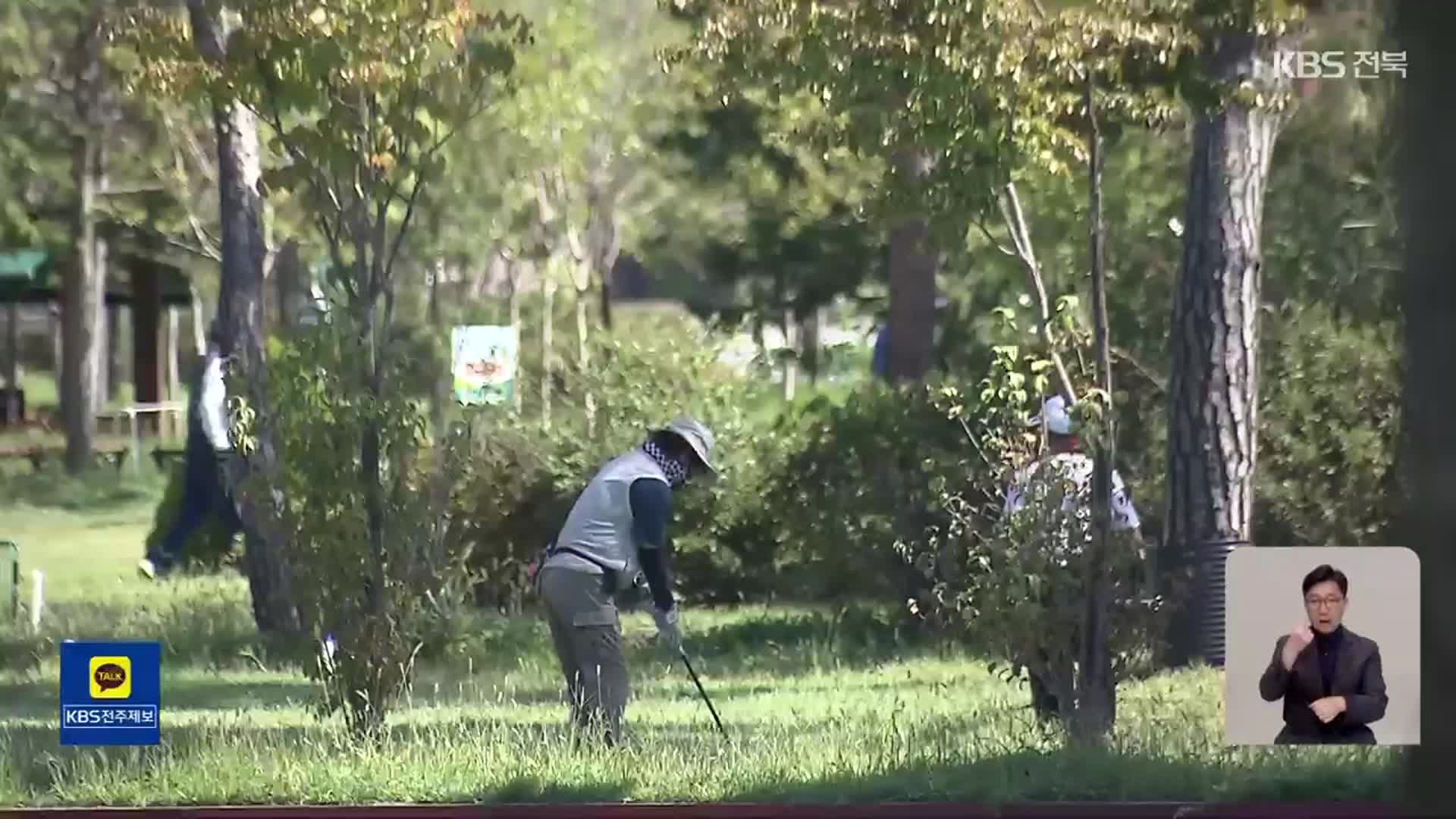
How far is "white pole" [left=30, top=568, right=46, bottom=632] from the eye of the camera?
844 cm

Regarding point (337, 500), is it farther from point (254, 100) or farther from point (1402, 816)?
point (1402, 816)

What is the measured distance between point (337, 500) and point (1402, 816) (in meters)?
4.15

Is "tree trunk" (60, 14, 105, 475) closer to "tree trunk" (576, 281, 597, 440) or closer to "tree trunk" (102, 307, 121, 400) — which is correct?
"tree trunk" (102, 307, 121, 400)

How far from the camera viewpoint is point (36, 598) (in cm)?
847

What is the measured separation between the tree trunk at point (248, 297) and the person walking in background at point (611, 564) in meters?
1.08

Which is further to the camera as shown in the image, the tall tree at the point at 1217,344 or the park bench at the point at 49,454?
the tall tree at the point at 1217,344

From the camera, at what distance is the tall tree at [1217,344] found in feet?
28.0

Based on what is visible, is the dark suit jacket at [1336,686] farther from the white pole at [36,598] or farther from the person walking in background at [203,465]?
the white pole at [36,598]

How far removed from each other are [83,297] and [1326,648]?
478 cm

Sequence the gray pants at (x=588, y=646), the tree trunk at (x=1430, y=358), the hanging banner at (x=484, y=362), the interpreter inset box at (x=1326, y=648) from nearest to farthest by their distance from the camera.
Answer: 1. the tree trunk at (x=1430, y=358)
2. the interpreter inset box at (x=1326, y=648)
3. the hanging banner at (x=484, y=362)
4. the gray pants at (x=588, y=646)

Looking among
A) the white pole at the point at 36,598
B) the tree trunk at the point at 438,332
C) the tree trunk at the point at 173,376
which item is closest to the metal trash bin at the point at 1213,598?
the tree trunk at the point at 438,332

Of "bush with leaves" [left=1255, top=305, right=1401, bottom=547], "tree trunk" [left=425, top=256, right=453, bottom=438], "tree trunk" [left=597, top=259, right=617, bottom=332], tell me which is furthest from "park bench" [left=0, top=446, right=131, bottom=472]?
"bush with leaves" [left=1255, top=305, right=1401, bottom=547]

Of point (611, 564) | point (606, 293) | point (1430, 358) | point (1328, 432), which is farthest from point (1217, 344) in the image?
point (611, 564)

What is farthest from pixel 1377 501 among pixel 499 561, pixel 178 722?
pixel 178 722
